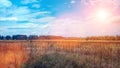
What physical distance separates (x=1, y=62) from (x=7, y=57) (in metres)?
0.95

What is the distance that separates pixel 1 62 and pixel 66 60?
3.85 meters

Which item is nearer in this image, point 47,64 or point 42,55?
point 47,64

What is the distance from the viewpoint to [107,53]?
64.0ft

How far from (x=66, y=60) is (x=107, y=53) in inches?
157

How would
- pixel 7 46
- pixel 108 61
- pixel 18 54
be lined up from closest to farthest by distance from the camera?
pixel 108 61, pixel 18 54, pixel 7 46

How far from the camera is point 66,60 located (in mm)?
16641

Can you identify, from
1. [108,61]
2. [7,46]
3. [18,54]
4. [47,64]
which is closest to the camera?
[47,64]

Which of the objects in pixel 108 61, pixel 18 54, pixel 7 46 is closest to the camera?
pixel 108 61

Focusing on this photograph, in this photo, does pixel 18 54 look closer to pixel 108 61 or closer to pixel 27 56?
pixel 27 56

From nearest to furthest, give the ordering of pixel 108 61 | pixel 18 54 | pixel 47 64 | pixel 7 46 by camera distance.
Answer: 1. pixel 47 64
2. pixel 108 61
3. pixel 18 54
4. pixel 7 46

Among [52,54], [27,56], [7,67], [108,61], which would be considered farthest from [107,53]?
[7,67]

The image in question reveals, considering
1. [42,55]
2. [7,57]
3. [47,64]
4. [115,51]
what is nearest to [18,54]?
[7,57]

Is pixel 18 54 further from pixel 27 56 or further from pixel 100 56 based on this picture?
pixel 100 56

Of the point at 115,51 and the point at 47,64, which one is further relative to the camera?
the point at 115,51
